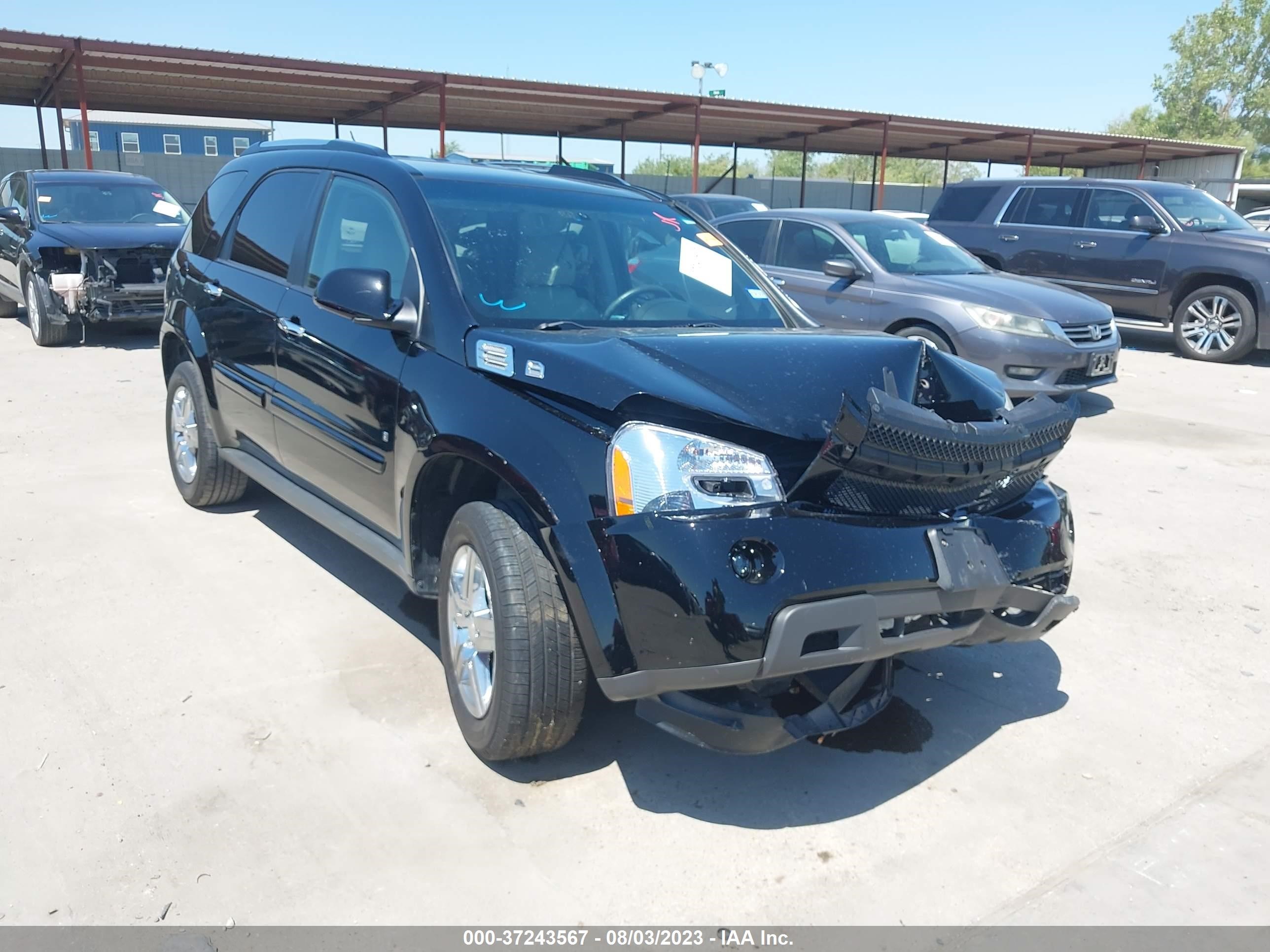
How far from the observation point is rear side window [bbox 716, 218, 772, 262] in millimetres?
9703

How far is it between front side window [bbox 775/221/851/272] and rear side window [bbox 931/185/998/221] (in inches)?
160

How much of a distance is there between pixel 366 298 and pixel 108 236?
8.97 m

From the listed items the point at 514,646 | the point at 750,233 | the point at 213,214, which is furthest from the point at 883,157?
the point at 514,646

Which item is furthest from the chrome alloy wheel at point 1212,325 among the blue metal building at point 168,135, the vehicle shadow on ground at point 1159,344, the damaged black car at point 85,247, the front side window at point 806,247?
the blue metal building at point 168,135

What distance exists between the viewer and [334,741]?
3334mm

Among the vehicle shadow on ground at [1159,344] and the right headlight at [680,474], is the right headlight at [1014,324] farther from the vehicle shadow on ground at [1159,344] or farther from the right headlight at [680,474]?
the right headlight at [680,474]

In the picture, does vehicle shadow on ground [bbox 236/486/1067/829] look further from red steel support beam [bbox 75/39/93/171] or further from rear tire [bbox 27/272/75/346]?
red steel support beam [bbox 75/39/93/171]

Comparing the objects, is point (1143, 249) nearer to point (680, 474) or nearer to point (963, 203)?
point (963, 203)

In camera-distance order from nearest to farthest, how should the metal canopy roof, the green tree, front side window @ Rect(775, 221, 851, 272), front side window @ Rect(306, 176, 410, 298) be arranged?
front side window @ Rect(306, 176, 410, 298)
front side window @ Rect(775, 221, 851, 272)
the metal canopy roof
the green tree

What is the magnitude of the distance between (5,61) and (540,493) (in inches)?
747

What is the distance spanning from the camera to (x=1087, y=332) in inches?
326

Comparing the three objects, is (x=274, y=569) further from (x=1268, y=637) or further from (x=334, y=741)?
(x=1268, y=637)

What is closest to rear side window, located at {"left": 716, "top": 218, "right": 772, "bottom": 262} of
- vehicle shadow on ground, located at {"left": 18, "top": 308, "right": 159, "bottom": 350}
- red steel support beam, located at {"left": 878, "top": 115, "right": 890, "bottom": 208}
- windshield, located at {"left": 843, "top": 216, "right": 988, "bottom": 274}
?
windshield, located at {"left": 843, "top": 216, "right": 988, "bottom": 274}

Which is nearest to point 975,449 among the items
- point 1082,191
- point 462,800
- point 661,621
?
point 661,621
